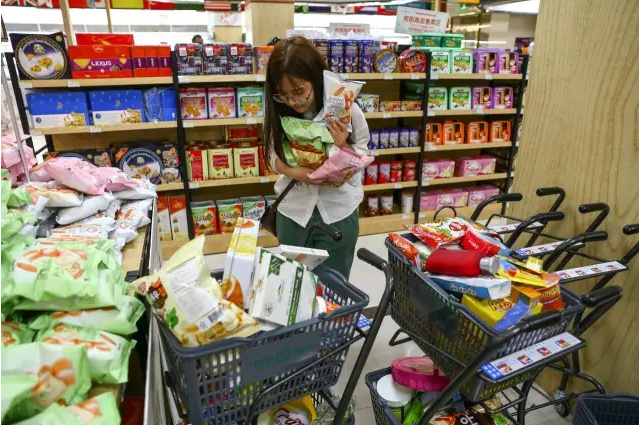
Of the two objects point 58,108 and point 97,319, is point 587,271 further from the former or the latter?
point 58,108

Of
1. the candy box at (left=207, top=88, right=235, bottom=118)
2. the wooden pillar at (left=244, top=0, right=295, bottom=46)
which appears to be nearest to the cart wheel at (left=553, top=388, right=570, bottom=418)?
the candy box at (left=207, top=88, right=235, bottom=118)

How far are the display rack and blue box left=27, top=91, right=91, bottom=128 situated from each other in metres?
0.06

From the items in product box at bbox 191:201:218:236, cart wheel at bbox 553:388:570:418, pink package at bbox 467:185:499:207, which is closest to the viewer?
cart wheel at bbox 553:388:570:418

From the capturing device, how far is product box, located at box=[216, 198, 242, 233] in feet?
12.2

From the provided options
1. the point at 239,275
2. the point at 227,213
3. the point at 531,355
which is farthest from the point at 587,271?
the point at 227,213

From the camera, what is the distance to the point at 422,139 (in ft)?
13.5

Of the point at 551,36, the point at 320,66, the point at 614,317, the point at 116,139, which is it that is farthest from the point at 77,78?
the point at 614,317

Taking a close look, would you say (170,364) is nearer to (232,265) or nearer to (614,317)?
(232,265)

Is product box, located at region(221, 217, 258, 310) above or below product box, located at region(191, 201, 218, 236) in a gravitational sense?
above

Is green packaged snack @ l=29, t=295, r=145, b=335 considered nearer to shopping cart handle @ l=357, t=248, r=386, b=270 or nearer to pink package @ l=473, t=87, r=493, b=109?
shopping cart handle @ l=357, t=248, r=386, b=270

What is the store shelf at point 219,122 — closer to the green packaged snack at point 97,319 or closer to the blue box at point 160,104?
the blue box at point 160,104

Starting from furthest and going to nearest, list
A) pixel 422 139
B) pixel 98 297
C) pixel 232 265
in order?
1. pixel 422 139
2. pixel 232 265
3. pixel 98 297

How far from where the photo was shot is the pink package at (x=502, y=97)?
170 inches

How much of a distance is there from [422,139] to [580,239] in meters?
2.67
